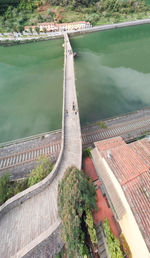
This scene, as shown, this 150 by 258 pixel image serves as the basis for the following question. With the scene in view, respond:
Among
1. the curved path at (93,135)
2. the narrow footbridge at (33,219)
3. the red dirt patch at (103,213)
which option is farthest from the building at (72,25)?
the red dirt patch at (103,213)

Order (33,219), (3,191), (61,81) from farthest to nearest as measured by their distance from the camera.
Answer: (61,81)
(3,191)
(33,219)

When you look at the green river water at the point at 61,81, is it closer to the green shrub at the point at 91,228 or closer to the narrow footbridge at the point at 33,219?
the narrow footbridge at the point at 33,219

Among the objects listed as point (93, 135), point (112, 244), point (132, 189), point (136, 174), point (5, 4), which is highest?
point (5, 4)

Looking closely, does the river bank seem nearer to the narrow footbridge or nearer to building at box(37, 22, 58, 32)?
building at box(37, 22, 58, 32)

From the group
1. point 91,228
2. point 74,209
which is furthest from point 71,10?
point 91,228

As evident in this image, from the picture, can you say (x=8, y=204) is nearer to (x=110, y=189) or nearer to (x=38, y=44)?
(x=110, y=189)

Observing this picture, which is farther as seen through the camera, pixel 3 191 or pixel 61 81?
pixel 61 81

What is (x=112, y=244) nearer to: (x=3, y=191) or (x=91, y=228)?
(x=91, y=228)
